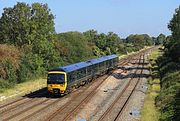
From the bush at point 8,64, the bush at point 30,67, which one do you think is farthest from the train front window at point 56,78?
the bush at point 30,67

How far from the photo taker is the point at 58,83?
34.6m

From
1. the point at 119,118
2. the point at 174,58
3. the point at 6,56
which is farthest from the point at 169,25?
the point at 119,118

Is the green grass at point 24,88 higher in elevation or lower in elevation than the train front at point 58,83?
lower

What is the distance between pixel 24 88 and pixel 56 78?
26.5 ft

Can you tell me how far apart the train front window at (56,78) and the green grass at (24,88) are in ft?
14.3

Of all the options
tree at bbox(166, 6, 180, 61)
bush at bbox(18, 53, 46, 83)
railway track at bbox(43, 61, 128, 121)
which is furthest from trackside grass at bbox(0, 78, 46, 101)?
tree at bbox(166, 6, 180, 61)

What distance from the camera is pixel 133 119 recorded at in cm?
2531

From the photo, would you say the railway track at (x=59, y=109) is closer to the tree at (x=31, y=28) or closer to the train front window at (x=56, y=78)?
the train front window at (x=56, y=78)

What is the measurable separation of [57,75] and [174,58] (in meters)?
28.1

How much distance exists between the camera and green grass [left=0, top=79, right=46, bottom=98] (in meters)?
38.1

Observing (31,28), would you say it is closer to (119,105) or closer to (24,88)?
(24,88)

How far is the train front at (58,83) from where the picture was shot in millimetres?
34531

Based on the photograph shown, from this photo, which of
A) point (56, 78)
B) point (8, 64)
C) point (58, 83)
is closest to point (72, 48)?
point (8, 64)

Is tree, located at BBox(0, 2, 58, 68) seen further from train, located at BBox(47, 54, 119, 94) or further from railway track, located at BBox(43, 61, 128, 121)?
railway track, located at BBox(43, 61, 128, 121)
